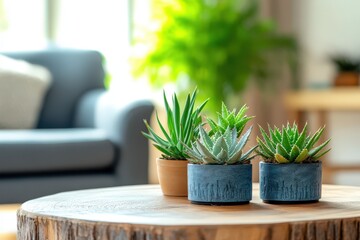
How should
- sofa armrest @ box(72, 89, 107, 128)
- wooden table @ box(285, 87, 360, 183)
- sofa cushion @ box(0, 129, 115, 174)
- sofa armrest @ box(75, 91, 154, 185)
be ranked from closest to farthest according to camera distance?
sofa cushion @ box(0, 129, 115, 174), sofa armrest @ box(75, 91, 154, 185), sofa armrest @ box(72, 89, 107, 128), wooden table @ box(285, 87, 360, 183)

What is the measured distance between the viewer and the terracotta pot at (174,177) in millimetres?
1734

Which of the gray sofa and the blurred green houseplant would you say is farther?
the blurred green houseplant

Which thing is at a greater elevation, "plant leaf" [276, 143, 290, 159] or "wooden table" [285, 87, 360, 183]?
"wooden table" [285, 87, 360, 183]

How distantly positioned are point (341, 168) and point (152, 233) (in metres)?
3.90

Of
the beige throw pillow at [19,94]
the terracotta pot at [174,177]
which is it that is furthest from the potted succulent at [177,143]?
the beige throw pillow at [19,94]

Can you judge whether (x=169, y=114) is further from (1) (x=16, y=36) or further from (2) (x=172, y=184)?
(1) (x=16, y=36)

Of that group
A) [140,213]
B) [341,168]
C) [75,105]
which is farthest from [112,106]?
[140,213]

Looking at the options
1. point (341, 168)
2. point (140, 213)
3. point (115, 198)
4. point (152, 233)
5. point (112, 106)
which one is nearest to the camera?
point (152, 233)

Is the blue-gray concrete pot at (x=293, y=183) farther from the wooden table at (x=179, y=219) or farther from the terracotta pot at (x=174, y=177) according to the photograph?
the terracotta pot at (x=174, y=177)

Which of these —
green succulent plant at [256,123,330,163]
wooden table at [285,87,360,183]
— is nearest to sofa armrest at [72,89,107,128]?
wooden table at [285,87,360,183]

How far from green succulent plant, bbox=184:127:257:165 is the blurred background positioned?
3.50m

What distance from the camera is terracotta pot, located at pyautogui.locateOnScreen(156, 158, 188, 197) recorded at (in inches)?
68.3

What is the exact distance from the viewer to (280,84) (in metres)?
5.79

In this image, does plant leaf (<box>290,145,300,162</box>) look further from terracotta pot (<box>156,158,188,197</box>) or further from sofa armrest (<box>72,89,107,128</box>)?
sofa armrest (<box>72,89,107,128</box>)
